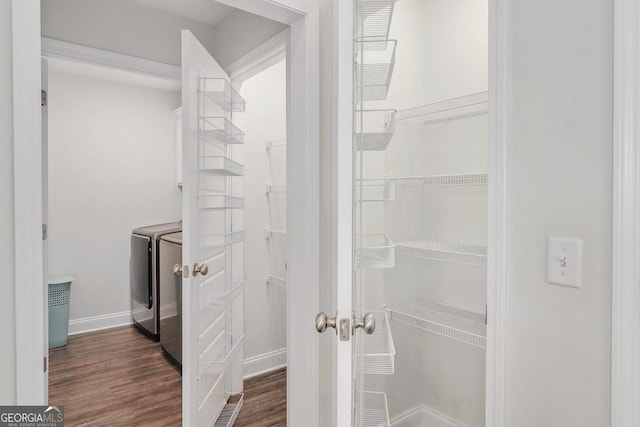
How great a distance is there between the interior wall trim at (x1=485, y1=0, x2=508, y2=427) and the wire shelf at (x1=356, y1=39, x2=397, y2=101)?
353 mm

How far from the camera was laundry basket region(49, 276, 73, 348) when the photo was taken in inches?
130

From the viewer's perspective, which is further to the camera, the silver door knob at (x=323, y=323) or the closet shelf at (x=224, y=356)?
the closet shelf at (x=224, y=356)

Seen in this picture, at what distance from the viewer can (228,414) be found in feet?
7.38

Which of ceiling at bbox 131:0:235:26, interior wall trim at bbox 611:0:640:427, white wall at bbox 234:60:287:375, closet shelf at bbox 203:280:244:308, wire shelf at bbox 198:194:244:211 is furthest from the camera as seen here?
white wall at bbox 234:60:287:375

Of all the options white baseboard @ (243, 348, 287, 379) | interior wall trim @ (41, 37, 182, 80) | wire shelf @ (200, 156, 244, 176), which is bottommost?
white baseboard @ (243, 348, 287, 379)

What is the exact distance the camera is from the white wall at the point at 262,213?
9.33 ft

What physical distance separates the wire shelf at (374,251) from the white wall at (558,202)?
1.38ft

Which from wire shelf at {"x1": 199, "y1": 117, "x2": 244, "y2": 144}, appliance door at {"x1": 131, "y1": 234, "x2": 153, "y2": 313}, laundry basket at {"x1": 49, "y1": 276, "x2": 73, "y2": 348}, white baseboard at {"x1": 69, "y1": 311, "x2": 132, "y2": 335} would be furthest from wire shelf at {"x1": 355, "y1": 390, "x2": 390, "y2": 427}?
white baseboard at {"x1": 69, "y1": 311, "x2": 132, "y2": 335}

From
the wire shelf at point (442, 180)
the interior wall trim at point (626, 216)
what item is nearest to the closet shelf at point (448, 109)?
the wire shelf at point (442, 180)

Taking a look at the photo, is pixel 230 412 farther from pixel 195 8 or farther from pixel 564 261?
pixel 195 8

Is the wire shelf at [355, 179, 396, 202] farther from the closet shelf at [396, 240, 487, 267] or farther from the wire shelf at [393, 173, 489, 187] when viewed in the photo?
the closet shelf at [396, 240, 487, 267]

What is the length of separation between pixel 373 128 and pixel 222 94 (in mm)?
1179

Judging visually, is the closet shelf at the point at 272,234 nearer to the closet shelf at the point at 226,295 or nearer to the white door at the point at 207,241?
the white door at the point at 207,241

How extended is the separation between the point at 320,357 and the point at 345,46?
1310 mm
